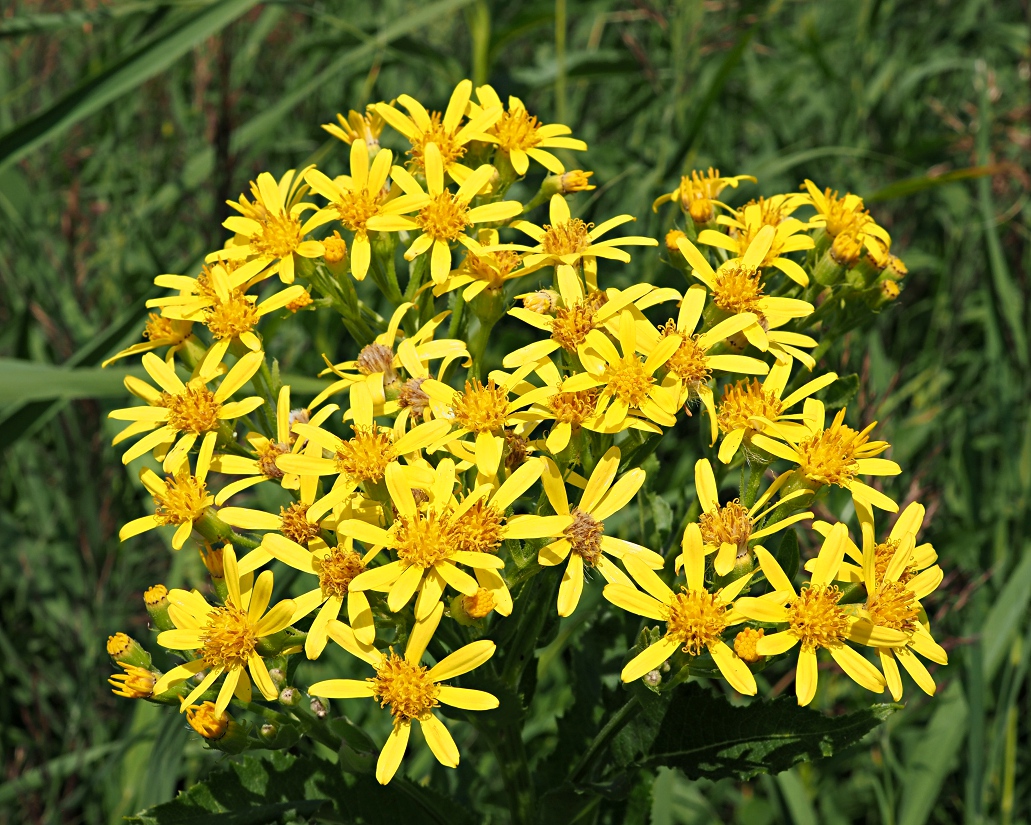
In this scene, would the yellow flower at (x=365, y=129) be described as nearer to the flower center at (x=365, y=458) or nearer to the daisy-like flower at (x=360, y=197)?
the daisy-like flower at (x=360, y=197)

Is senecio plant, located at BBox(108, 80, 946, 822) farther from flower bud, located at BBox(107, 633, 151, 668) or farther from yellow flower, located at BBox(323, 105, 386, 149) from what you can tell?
yellow flower, located at BBox(323, 105, 386, 149)

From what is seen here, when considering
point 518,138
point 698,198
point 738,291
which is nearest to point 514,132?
point 518,138

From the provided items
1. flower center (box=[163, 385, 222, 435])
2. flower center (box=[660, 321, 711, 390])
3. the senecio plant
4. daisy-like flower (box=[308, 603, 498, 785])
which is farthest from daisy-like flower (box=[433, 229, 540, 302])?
daisy-like flower (box=[308, 603, 498, 785])

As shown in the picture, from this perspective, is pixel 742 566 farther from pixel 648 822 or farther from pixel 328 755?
pixel 328 755

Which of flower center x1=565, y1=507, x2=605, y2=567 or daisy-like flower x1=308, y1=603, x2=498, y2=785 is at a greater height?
flower center x1=565, y1=507, x2=605, y2=567

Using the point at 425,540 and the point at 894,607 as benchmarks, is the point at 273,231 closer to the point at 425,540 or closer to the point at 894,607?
the point at 425,540

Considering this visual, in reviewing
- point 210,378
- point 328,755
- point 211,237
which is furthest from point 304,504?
point 211,237
